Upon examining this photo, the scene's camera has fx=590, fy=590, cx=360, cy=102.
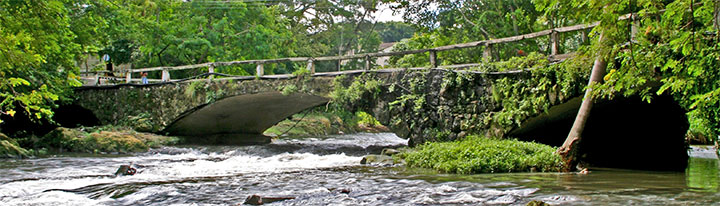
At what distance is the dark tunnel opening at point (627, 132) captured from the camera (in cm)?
1396

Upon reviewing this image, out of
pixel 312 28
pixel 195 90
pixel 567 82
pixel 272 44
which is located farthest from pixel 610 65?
pixel 312 28

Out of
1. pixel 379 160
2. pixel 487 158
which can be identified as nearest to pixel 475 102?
pixel 379 160

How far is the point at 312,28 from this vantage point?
141ft

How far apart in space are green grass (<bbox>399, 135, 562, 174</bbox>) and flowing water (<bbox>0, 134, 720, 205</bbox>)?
562 millimetres

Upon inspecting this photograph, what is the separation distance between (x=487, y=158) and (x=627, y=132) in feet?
21.3

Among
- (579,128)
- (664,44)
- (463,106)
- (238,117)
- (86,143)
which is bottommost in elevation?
(86,143)

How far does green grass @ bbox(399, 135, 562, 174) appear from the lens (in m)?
11.0

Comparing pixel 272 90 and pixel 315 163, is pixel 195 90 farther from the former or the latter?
pixel 315 163

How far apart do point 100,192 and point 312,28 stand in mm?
34314

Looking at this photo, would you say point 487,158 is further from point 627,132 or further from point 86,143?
point 86,143

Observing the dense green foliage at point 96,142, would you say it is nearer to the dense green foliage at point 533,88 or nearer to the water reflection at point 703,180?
the dense green foliage at point 533,88

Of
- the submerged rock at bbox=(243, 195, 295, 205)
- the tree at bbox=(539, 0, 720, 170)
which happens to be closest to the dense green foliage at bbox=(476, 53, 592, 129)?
the tree at bbox=(539, 0, 720, 170)

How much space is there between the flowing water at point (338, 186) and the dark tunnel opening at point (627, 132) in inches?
84.0

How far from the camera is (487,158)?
37.3 ft
